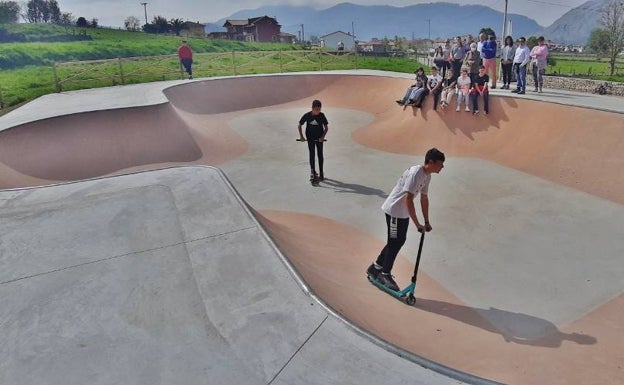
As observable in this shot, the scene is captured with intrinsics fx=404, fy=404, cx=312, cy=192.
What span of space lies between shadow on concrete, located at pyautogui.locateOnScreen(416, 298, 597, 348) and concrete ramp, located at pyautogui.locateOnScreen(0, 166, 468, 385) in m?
2.17

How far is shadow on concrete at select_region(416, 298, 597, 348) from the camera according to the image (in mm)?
4496

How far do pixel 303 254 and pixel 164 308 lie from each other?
2433mm

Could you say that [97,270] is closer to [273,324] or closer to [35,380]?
[35,380]

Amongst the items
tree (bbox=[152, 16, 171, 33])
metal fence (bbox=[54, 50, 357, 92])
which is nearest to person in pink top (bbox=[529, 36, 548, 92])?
metal fence (bbox=[54, 50, 357, 92])

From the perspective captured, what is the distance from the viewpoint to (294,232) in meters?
6.91

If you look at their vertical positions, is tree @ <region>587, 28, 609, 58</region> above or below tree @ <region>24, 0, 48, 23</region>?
below

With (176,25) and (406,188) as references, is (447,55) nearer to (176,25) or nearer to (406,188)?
(406,188)

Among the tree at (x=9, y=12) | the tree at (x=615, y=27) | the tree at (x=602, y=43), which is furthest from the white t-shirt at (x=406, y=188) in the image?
the tree at (x=9, y=12)

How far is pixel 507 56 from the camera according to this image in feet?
44.4

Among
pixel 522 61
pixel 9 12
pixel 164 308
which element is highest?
pixel 9 12

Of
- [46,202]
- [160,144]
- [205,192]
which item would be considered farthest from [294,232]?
[160,144]

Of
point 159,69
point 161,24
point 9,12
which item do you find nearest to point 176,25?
point 161,24

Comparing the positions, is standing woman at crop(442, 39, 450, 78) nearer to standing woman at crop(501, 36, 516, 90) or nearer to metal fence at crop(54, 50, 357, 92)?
standing woman at crop(501, 36, 516, 90)

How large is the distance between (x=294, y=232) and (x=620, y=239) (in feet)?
17.4
